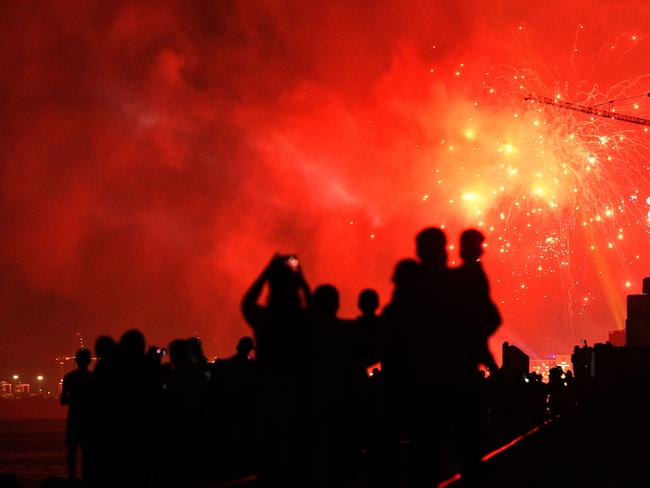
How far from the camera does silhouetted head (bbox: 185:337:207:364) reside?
9.97 m

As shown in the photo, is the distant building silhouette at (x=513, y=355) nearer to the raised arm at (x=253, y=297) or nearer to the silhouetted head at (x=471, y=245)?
the silhouetted head at (x=471, y=245)

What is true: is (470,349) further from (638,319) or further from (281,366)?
(638,319)

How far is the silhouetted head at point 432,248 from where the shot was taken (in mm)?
7098

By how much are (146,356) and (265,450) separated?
2.91m

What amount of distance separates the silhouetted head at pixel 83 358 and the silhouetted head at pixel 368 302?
15.2 feet

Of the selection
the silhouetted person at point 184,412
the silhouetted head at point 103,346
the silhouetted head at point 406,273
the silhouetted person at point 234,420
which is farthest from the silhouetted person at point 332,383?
the silhouetted head at point 103,346

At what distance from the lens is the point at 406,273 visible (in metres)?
7.21

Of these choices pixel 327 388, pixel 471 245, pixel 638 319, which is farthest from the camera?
pixel 638 319

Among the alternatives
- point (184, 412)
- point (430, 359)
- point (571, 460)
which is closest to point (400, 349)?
point (430, 359)

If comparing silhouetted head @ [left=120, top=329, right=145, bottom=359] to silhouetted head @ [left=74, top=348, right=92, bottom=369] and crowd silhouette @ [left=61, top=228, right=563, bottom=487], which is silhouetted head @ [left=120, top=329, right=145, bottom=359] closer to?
crowd silhouette @ [left=61, top=228, right=563, bottom=487]

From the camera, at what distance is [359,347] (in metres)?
7.04

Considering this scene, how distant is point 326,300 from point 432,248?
2.72 feet

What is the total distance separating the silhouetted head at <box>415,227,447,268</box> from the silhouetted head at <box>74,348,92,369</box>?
601cm

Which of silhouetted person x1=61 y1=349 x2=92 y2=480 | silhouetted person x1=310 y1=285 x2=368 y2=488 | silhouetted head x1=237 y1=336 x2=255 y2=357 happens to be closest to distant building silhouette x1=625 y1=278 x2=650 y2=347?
silhouetted head x1=237 y1=336 x2=255 y2=357
